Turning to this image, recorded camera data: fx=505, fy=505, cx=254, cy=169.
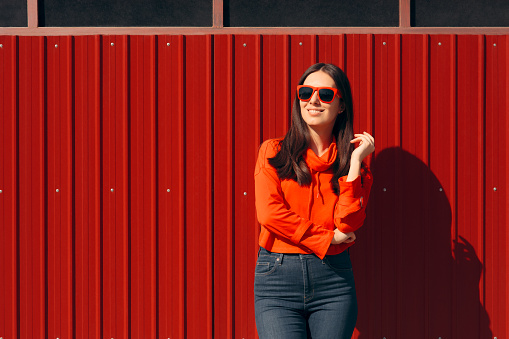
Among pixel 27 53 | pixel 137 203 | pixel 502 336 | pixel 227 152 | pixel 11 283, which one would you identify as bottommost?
pixel 502 336

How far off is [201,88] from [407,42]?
Result: 145 cm

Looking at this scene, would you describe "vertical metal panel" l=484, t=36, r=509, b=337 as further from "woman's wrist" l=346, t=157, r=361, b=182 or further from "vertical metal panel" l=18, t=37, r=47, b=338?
"vertical metal panel" l=18, t=37, r=47, b=338

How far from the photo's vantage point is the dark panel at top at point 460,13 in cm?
360

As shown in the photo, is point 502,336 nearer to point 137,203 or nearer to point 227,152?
point 227,152

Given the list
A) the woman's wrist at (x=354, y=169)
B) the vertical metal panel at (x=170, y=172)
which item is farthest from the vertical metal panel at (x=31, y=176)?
the woman's wrist at (x=354, y=169)

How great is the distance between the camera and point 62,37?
3494 millimetres

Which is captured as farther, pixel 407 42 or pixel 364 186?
pixel 407 42

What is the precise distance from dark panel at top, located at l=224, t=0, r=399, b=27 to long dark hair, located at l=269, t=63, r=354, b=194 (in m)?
0.96

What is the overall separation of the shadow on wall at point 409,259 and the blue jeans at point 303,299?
0.88 metres

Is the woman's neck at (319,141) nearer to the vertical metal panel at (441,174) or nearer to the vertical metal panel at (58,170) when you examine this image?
the vertical metal panel at (441,174)

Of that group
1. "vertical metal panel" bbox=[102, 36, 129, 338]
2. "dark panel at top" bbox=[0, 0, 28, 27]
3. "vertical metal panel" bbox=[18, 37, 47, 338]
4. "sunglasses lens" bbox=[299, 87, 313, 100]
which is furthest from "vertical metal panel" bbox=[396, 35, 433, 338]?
"dark panel at top" bbox=[0, 0, 28, 27]

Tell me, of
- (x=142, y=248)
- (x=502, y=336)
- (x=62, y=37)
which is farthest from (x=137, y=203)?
(x=502, y=336)

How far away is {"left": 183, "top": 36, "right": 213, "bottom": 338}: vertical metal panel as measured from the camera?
3.47 meters

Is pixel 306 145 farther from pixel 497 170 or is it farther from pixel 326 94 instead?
pixel 497 170
